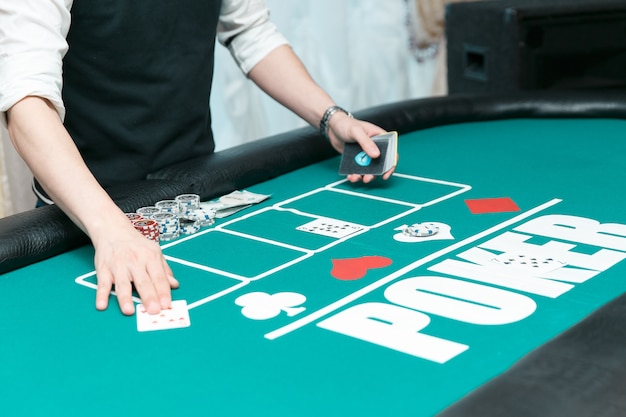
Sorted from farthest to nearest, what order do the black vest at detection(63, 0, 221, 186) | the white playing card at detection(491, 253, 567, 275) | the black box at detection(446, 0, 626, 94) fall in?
1. the black box at detection(446, 0, 626, 94)
2. the black vest at detection(63, 0, 221, 186)
3. the white playing card at detection(491, 253, 567, 275)

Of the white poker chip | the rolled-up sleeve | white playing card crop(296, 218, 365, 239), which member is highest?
the rolled-up sleeve

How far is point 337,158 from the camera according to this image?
2.07 meters

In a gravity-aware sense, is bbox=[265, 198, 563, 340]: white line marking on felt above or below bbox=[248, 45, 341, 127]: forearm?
below

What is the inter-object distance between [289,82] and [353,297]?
93cm

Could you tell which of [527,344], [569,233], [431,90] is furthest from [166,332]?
[431,90]

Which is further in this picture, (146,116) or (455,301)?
(146,116)

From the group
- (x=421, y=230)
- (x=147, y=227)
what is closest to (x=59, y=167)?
(x=147, y=227)

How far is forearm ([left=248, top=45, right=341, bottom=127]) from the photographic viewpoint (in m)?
2.07

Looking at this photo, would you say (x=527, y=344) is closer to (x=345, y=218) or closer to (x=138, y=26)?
(x=345, y=218)

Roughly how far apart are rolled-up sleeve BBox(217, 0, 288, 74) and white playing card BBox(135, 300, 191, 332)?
985 mm

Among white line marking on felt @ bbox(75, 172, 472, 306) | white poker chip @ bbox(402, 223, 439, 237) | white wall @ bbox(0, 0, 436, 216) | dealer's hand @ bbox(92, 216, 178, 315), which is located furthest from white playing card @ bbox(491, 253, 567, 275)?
white wall @ bbox(0, 0, 436, 216)

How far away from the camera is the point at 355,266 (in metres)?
1.41

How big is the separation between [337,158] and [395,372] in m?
1.06

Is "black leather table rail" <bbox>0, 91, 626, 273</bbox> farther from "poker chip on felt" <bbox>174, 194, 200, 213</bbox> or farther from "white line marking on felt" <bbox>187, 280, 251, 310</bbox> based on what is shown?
"white line marking on felt" <bbox>187, 280, 251, 310</bbox>
